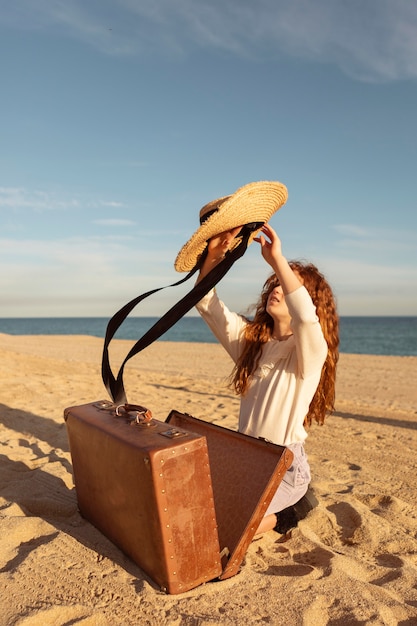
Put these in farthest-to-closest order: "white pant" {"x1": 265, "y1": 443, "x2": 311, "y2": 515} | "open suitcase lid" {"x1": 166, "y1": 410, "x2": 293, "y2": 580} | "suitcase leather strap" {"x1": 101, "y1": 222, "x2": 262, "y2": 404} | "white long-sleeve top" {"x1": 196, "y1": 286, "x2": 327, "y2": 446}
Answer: "white pant" {"x1": 265, "y1": 443, "x2": 311, "y2": 515}, "white long-sleeve top" {"x1": 196, "y1": 286, "x2": 327, "y2": 446}, "suitcase leather strap" {"x1": 101, "y1": 222, "x2": 262, "y2": 404}, "open suitcase lid" {"x1": 166, "y1": 410, "x2": 293, "y2": 580}

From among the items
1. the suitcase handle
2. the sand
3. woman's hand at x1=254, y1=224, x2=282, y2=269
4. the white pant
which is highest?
woman's hand at x1=254, y1=224, x2=282, y2=269

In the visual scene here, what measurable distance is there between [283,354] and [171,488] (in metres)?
1.20

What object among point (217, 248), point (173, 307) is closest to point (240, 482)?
point (173, 307)

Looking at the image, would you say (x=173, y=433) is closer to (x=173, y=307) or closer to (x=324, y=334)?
(x=173, y=307)

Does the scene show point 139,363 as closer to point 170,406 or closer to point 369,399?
point 369,399

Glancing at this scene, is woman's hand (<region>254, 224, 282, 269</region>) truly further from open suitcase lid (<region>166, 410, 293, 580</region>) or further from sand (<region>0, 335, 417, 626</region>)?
sand (<region>0, 335, 417, 626</region>)

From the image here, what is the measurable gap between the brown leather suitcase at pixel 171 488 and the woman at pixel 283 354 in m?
0.33

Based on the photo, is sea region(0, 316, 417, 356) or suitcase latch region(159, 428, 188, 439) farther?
sea region(0, 316, 417, 356)

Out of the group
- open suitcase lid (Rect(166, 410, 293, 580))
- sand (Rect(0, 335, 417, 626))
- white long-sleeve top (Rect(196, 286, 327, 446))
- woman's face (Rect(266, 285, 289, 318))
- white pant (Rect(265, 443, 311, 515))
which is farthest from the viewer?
woman's face (Rect(266, 285, 289, 318))

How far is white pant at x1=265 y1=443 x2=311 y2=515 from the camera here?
2.94 m

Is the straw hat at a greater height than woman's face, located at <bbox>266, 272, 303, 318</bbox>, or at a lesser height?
greater

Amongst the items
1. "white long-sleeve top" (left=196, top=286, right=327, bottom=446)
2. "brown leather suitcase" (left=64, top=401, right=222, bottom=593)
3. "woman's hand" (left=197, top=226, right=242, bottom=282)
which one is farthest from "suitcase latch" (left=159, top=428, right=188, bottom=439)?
"woman's hand" (left=197, top=226, right=242, bottom=282)

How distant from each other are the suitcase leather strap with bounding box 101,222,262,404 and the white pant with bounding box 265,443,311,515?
1065mm

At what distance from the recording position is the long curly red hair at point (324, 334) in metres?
3.13
